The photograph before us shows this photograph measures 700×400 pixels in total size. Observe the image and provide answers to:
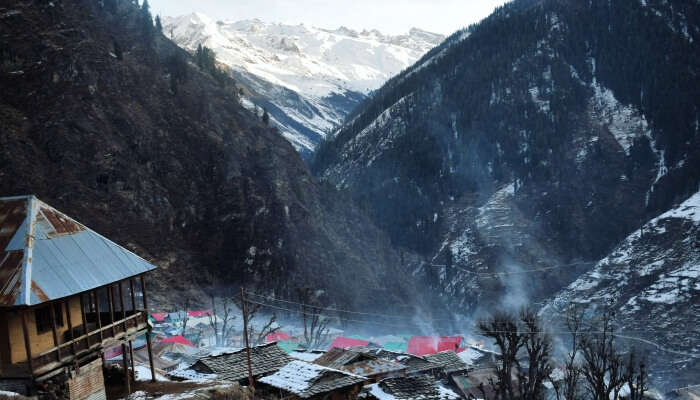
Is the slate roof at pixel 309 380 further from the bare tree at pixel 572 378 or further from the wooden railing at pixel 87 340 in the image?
the bare tree at pixel 572 378

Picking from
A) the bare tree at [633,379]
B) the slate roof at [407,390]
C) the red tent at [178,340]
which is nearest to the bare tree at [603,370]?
the bare tree at [633,379]

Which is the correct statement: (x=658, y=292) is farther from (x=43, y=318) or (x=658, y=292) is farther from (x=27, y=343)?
(x=27, y=343)

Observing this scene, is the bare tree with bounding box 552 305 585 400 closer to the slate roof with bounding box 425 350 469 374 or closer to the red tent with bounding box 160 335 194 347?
the slate roof with bounding box 425 350 469 374

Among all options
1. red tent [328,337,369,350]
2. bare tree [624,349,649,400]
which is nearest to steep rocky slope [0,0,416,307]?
red tent [328,337,369,350]

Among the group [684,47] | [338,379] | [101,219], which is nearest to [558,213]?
[684,47]

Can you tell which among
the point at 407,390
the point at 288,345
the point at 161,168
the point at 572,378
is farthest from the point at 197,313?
the point at 572,378

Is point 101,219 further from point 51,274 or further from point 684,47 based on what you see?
point 684,47
